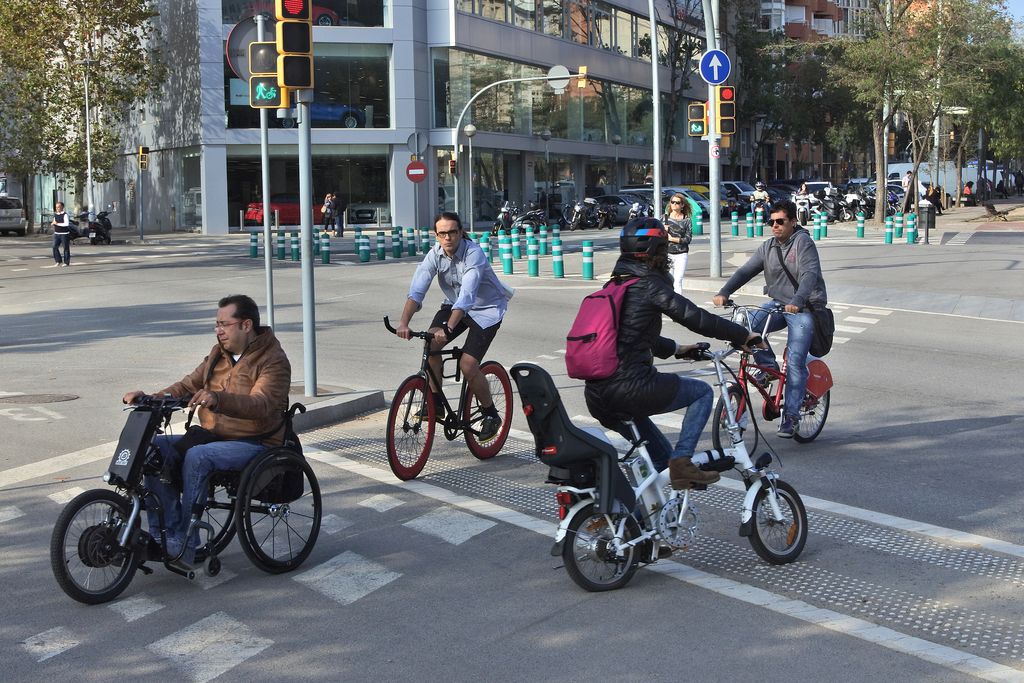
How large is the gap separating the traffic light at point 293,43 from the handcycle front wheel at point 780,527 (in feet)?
18.8

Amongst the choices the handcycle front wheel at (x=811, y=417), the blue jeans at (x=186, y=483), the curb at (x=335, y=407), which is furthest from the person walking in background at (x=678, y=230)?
the blue jeans at (x=186, y=483)

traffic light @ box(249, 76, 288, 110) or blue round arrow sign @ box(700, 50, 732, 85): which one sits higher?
blue round arrow sign @ box(700, 50, 732, 85)

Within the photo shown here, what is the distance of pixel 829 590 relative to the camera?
5.83 meters

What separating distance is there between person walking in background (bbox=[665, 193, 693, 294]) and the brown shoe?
10980 millimetres

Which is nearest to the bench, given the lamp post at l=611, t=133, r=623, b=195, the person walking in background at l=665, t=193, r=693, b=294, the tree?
the lamp post at l=611, t=133, r=623, b=195

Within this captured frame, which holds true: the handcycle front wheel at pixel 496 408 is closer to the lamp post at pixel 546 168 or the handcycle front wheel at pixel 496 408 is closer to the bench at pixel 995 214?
the bench at pixel 995 214

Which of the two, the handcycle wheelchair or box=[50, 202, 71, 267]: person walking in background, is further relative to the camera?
box=[50, 202, 71, 267]: person walking in background

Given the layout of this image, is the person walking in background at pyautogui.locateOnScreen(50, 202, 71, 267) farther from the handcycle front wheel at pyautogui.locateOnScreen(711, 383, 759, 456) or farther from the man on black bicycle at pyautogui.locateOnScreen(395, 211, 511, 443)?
the handcycle front wheel at pyautogui.locateOnScreen(711, 383, 759, 456)

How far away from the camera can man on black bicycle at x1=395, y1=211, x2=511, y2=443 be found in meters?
8.54

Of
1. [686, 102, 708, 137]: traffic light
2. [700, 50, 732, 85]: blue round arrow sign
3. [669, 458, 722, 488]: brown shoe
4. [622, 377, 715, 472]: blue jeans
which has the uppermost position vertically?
[700, 50, 732, 85]: blue round arrow sign

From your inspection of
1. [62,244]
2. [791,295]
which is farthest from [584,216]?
[791,295]

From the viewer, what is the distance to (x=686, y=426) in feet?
20.2

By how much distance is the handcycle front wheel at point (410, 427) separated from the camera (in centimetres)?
811

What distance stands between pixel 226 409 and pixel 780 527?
8.94 ft
